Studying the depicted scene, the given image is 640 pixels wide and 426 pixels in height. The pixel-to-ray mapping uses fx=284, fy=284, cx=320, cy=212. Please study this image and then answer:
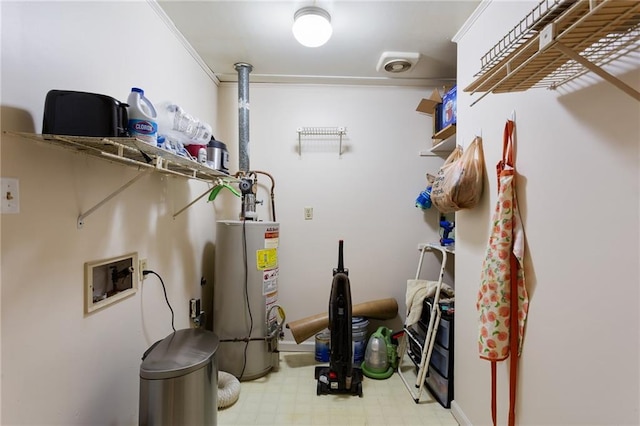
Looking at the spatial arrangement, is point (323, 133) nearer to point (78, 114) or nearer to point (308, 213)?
point (308, 213)

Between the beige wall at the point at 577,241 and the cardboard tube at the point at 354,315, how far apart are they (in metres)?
1.22

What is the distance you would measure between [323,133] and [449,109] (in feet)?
3.52

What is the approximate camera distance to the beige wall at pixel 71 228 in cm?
90

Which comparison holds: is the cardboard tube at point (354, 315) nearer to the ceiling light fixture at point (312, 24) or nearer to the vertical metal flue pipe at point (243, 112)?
the vertical metal flue pipe at point (243, 112)

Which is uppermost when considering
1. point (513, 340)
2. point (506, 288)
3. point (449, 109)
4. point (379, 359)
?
point (449, 109)

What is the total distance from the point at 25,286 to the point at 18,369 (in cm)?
26

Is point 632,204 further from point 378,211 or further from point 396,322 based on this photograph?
point 396,322

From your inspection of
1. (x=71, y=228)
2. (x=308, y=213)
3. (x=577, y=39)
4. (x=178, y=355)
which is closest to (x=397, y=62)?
(x=308, y=213)

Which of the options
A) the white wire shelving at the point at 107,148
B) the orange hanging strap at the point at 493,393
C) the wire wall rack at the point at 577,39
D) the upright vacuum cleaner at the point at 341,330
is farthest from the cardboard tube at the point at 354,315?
the wire wall rack at the point at 577,39

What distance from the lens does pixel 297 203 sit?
2660mm

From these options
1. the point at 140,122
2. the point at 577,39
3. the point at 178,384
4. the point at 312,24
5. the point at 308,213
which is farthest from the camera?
the point at 308,213

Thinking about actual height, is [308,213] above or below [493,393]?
above

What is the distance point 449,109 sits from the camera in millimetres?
1997

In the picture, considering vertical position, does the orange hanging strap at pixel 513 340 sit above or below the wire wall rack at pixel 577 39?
below
